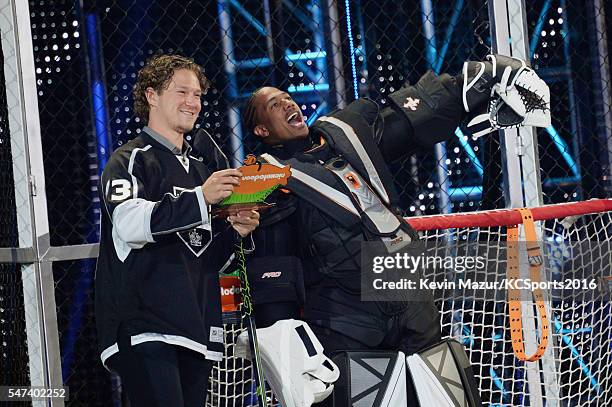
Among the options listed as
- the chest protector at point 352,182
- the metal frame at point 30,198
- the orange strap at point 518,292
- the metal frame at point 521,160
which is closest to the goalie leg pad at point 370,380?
the chest protector at point 352,182

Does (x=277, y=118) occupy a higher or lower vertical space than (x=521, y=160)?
higher

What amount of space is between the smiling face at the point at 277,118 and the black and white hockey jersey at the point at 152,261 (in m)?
0.34

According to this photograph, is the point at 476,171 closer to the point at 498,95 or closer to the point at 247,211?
the point at 498,95

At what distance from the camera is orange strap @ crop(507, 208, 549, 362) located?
3.11 meters

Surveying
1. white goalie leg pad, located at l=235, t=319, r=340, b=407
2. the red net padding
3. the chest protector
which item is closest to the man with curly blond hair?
white goalie leg pad, located at l=235, t=319, r=340, b=407

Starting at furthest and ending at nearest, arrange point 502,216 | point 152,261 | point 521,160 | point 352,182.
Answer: point 521,160 → point 502,216 → point 352,182 → point 152,261

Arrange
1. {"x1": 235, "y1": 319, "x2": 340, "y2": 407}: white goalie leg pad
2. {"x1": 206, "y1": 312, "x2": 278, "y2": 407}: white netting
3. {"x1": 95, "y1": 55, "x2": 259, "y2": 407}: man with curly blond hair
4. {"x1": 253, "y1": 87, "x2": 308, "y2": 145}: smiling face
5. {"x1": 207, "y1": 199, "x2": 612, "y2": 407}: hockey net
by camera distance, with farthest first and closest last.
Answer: {"x1": 206, "y1": 312, "x2": 278, "y2": 407}: white netting → {"x1": 207, "y1": 199, "x2": 612, "y2": 407}: hockey net → {"x1": 253, "y1": 87, "x2": 308, "y2": 145}: smiling face → {"x1": 235, "y1": 319, "x2": 340, "y2": 407}: white goalie leg pad → {"x1": 95, "y1": 55, "x2": 259, "y2": 407}: man with curly blond hair

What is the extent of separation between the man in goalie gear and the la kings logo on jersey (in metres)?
0.18

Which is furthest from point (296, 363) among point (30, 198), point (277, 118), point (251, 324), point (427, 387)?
point (30, 198)

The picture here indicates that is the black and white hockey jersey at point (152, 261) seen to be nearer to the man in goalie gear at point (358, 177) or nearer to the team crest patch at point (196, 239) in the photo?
the team crest patch at point (196, 239)

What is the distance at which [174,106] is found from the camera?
8.79 feet

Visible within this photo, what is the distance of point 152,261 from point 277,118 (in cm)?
61

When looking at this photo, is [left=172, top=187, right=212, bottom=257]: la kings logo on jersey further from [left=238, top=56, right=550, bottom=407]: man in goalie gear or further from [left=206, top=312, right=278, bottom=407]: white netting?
[left=206, top=312, right=278, bottom=407]: white netting

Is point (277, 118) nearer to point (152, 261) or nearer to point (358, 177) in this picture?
point (358, 177)
